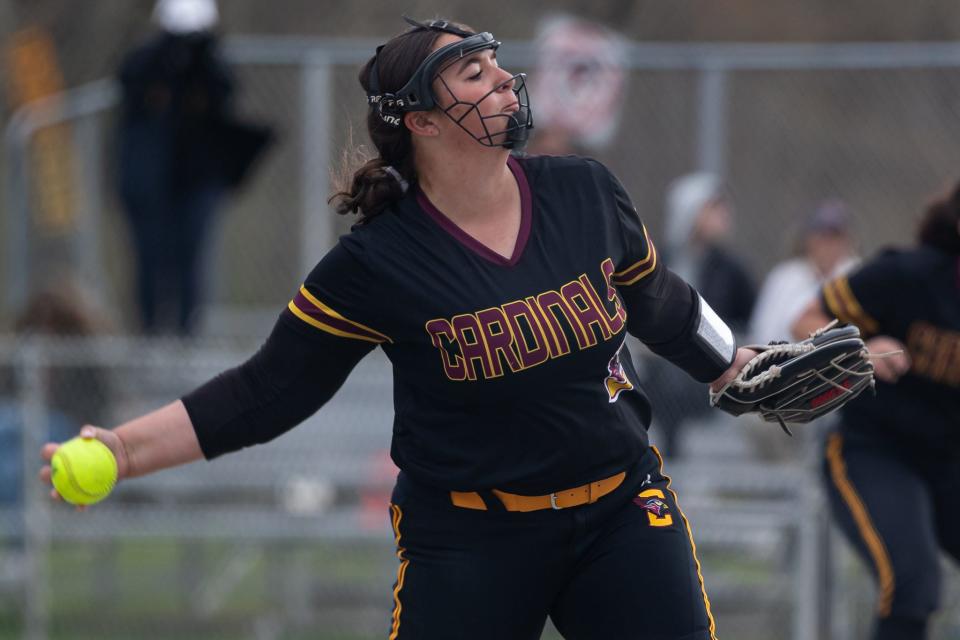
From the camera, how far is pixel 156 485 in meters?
7.25

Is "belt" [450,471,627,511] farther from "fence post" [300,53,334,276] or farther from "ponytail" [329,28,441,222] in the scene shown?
"fence post" [300,53,334,276]

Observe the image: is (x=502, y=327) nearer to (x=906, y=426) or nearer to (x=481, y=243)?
(x=481, y=243)

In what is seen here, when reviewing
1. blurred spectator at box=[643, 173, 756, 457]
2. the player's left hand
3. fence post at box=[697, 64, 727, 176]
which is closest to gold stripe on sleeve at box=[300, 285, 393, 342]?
the player's left hand

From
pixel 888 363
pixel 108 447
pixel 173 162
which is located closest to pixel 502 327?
pixel 108 447

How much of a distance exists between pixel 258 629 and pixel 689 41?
24.7 feet

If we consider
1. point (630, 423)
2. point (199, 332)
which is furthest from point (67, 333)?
point (630, 423)

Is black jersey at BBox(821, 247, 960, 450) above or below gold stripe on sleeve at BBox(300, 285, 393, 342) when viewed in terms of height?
below

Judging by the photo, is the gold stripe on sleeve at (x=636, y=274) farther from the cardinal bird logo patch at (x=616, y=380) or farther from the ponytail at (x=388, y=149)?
the ponytail at (x=388, y=149)

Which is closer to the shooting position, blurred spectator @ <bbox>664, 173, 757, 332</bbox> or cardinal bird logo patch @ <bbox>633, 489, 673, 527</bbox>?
cardinal bird logo patch @ <bbox>633, 489, 673, 527</bbox>

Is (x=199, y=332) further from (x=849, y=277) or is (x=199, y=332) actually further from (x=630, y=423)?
(x=630, y=423)

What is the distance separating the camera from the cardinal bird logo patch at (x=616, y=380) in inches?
144

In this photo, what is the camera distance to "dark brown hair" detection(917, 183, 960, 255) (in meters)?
4.98

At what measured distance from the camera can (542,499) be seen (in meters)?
3.63

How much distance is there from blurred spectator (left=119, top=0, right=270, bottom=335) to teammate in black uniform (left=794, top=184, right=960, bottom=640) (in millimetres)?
3629
